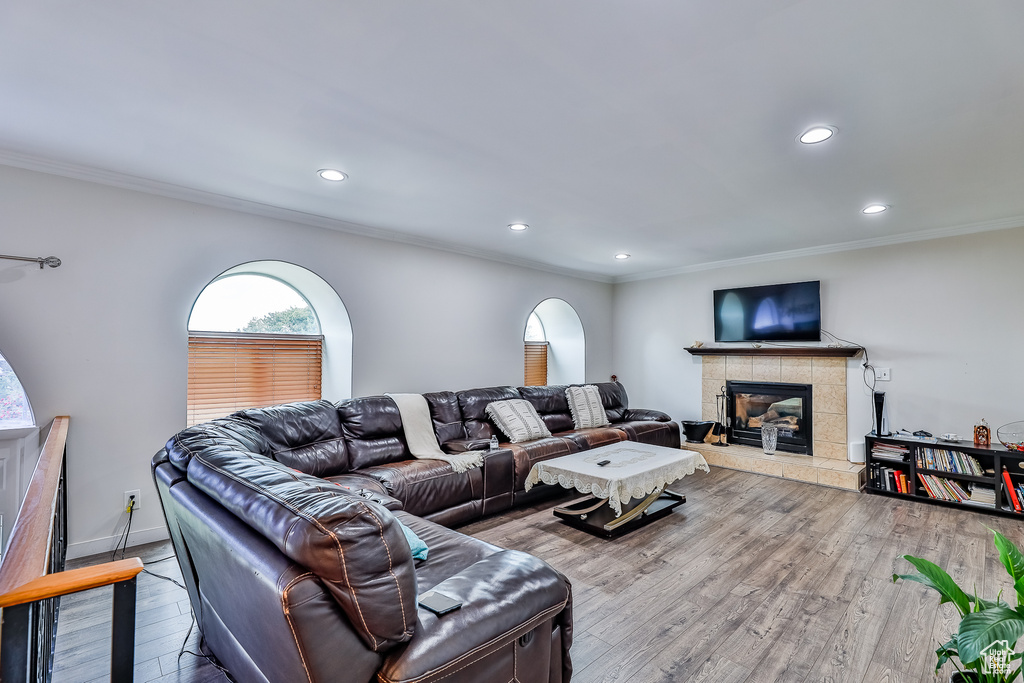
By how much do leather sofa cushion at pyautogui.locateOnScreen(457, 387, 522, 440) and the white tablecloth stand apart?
75 centimetres

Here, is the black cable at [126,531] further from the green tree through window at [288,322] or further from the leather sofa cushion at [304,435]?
the green tree through window at [288,322]

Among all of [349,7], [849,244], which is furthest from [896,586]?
[349,7]

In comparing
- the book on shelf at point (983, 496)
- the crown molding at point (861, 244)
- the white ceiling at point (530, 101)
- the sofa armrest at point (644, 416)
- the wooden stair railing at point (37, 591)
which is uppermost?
the white ceiling at point (530, 101)

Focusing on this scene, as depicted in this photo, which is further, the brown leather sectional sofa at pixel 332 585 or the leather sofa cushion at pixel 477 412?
the leather sofa cushion at pixel 477 412

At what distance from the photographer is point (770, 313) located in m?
5.33

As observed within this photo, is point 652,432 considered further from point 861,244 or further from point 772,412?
point 861,244

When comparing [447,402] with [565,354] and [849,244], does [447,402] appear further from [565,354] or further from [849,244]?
[849,244]

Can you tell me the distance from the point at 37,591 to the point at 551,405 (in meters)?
4.56

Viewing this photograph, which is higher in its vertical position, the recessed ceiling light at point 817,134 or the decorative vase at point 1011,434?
the recessed ceiling light at point 817,134

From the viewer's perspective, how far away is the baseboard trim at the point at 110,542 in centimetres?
291

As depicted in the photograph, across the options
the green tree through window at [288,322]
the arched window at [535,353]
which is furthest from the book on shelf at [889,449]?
the green tree through window at [288,322]

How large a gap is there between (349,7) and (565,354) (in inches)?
213

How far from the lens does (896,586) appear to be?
262 cm

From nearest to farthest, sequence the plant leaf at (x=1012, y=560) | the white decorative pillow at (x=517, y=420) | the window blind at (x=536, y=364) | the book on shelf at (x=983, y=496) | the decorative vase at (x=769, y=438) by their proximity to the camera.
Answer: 1. the plant leaf at (x=1012, y=560)
2. the book on shelf at (x=983, y=496)
3. the white decorative pillow at (x=517, y=420)
4. the decorative vase at (x=769, y=438)
5. the window blind at (x=536, y=364)
